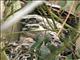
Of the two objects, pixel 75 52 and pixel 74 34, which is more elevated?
pixel 74 34

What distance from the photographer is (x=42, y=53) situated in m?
1.19

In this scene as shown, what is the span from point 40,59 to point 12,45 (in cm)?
57

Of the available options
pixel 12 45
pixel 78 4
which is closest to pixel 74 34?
pixel 78 4

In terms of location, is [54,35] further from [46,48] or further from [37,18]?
[37,18]

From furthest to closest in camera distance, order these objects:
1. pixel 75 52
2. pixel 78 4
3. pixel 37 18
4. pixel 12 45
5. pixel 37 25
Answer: pixel 37 18, pixel 37 25, pixel 12 45, pixel 75 52, pixel 78 4

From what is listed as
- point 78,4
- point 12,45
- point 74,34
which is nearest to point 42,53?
point 74,34

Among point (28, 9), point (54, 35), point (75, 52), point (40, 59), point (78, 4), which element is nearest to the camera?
point (28, 9)

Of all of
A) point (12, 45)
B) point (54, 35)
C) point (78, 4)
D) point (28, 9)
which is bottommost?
point (12, 45)

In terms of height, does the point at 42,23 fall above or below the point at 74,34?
below

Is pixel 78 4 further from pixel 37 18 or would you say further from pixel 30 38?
pixel 37 18

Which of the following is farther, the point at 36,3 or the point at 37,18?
the point at 37,18

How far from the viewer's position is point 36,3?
454 millimetres

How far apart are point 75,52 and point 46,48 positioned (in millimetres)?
218

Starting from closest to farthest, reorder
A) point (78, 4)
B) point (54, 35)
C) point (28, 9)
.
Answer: point (28, 9)
point (78, 4)
point (54, 35)
